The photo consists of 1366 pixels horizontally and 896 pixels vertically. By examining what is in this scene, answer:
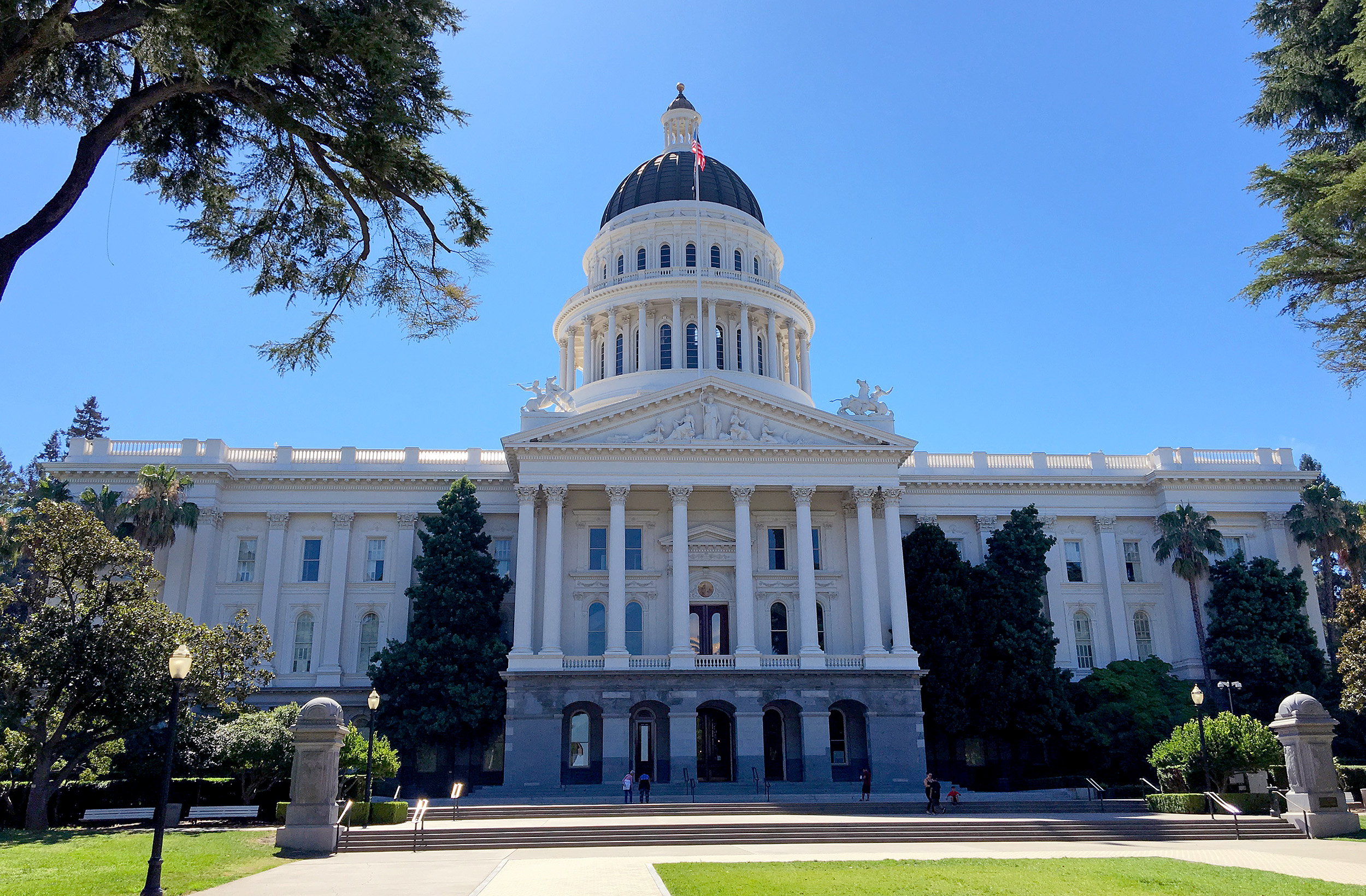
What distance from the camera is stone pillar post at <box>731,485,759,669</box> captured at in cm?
4322

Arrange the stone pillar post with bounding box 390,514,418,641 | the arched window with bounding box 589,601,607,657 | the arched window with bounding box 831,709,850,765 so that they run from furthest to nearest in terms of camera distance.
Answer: the stone pillar post with bounding box 390,514,418,641 → the arched window with bounding box 589,601,607,657 → the arched window with bounding box 831,709,850,765

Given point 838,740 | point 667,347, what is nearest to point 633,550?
point 838,740

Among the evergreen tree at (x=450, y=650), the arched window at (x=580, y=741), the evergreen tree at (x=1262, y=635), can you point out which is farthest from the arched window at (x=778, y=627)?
the evergreen tree at (x=1262, y=635)

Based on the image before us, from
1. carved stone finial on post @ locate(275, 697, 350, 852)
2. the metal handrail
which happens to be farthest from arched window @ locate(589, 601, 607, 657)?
the metal handrail

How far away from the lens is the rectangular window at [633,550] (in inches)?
1900

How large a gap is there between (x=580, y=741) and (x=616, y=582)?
23.1 feet

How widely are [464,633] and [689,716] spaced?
9.98m

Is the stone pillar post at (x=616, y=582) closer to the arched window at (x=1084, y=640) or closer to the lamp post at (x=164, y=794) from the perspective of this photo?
the arched window at (x=1084, y=640)

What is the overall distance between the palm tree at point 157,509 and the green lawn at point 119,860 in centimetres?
2143

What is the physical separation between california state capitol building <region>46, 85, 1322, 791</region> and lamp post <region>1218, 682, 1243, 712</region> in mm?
4924

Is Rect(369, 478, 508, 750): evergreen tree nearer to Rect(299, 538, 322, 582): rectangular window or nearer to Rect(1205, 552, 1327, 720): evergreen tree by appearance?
Rect(299, 538, 322, 582): rectangular window

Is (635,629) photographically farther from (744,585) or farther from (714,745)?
(714,745)

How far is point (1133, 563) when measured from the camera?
53688mm

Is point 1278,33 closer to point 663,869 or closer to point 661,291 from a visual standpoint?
point 663,869
